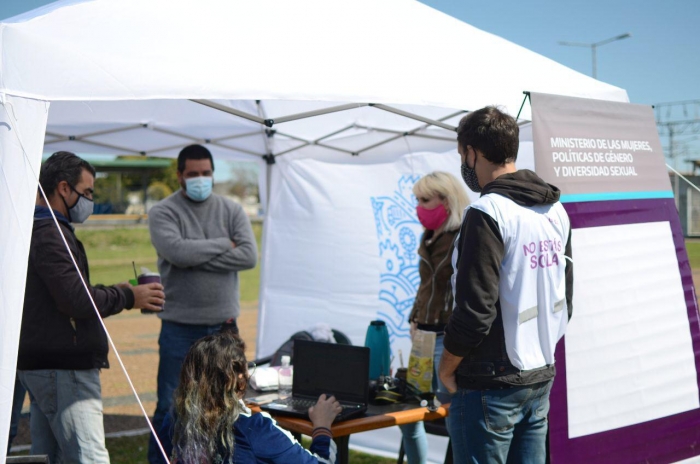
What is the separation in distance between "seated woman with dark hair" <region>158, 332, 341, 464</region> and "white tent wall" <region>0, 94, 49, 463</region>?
1.98 feet

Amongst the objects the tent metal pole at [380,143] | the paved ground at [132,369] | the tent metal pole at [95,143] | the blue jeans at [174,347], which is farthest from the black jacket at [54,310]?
the tent metal pole at [380,143]

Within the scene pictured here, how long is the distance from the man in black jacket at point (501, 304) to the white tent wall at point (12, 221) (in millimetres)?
1402

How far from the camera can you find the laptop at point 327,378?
2.88 m

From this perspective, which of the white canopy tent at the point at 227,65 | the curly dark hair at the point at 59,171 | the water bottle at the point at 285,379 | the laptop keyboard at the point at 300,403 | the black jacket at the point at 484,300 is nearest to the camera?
the black jacket at the point at 484,300

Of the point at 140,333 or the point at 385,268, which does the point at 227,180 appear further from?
the point at 385,268

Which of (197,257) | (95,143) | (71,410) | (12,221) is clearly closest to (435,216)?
(197,257)

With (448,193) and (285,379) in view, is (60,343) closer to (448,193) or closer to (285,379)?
(285,379)

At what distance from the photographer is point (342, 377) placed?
9.67 feet

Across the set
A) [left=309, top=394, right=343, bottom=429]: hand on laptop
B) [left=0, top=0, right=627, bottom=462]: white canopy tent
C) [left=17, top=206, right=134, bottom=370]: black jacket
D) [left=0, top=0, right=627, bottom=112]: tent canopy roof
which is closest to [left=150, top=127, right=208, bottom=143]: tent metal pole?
[left=0, top=0, right=627, bottom=462]: white canopy tent

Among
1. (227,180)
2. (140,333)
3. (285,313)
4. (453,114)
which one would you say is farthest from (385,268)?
(227,180)

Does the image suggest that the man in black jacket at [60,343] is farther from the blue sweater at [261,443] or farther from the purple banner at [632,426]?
the purple banner at [632,426]

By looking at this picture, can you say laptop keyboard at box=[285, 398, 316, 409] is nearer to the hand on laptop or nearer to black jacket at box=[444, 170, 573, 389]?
the hand on laptop

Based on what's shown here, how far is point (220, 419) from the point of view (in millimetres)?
2039

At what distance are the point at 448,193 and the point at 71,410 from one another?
A: 6.64 ft
